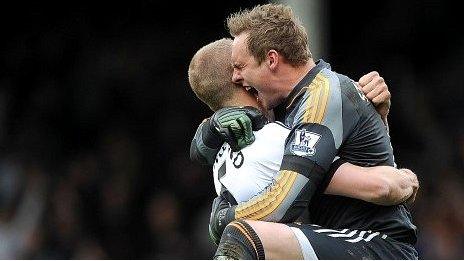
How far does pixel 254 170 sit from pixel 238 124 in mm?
152

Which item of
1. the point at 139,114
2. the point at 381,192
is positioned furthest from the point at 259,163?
the point at 139,114

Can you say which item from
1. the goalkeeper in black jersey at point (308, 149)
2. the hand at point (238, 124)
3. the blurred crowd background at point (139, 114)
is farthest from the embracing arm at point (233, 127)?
the blurred crowd background at point (139, 114)

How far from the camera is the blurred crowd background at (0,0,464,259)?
323 inches

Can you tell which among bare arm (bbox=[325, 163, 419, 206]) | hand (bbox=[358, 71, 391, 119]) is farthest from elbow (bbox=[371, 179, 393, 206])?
hand (bbox=[358, 71, 391, 119])

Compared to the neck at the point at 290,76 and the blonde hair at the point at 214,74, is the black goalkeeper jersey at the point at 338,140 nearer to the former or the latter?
the neck at the point at 290,76

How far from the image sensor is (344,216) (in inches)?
158

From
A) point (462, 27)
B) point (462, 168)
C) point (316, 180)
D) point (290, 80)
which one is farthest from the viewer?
point (462, 27)

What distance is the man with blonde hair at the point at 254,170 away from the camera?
3781 mm

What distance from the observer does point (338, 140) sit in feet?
12.9

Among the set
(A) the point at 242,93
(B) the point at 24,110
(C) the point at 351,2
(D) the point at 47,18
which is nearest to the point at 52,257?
(B) the point at 24,110

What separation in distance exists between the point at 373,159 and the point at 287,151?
0.32 meters

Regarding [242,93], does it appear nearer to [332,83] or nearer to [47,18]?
[332,83]

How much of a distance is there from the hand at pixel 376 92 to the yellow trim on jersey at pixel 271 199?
45 centimetres

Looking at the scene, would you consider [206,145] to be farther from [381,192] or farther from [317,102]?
[381,192]
